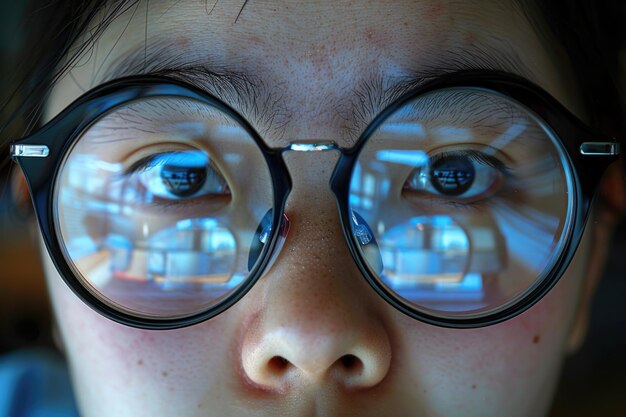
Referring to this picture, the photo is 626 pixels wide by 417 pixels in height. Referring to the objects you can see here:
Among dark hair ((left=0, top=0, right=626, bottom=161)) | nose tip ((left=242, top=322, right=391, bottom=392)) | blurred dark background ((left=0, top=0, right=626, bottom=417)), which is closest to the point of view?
nose tip ((left=242, top=322, right=391, bottom=392))

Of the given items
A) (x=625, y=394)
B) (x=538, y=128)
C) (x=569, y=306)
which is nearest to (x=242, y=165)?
(x=538, y=128)

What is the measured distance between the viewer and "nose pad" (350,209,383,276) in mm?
654

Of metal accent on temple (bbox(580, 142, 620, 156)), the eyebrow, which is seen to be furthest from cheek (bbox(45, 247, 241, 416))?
metal accent on temple (bbox(580, 142, 620, 156))

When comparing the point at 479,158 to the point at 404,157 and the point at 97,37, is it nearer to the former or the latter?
the point at 404,157

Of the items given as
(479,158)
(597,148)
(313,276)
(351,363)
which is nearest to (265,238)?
(313,276)

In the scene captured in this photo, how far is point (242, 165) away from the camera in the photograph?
67 cm

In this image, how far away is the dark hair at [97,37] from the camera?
74cm

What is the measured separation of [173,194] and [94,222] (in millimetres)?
98

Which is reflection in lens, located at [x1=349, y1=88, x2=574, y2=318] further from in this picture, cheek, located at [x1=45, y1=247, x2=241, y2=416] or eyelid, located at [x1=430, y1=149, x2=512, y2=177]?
cheek, located at [x1=45, y1=247, x2=241, y2=416]

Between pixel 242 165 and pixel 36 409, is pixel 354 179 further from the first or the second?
pixel 36 409

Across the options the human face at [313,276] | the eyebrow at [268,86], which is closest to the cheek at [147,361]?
the human face at [313,276]

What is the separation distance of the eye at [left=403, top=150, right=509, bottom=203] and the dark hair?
204 millimetres

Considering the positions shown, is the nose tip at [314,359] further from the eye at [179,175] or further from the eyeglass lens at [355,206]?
the eye at [179,175]

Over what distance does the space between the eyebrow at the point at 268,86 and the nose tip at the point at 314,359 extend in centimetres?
23
